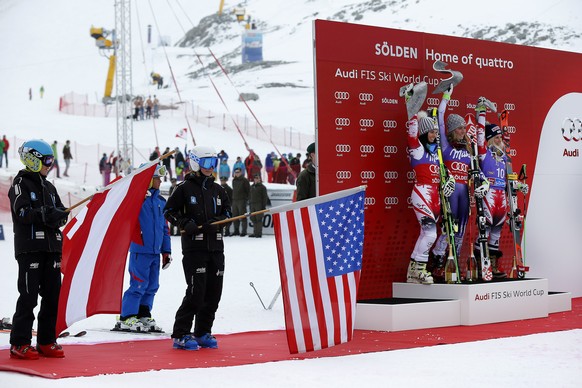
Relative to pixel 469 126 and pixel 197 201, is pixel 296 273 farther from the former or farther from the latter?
pixel 469 126

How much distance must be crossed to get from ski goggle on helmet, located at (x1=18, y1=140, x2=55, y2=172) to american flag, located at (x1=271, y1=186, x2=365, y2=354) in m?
1.75

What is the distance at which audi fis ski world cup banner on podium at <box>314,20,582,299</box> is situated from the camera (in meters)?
9.64

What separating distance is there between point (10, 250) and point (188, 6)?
124504mm

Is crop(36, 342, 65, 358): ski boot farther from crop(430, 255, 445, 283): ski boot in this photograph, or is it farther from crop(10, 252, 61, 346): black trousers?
crop(430, 255, 445, 283): ski boot

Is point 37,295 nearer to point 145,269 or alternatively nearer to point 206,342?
point 206,342

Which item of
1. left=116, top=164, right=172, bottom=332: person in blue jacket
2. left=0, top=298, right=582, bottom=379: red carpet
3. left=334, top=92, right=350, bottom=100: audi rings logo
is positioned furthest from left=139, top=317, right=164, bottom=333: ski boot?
left=334, top=92, right=350, bottom=100: audi rings logo

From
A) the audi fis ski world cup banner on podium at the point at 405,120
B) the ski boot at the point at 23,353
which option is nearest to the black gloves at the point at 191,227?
the ski boot at the point at 23,353

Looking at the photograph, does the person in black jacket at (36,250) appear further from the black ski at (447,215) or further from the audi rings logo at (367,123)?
the black ski at (447,215)

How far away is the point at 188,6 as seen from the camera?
459ft

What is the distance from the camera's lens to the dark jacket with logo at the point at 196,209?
7.93m

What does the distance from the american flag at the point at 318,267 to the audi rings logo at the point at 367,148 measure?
78.7 inches

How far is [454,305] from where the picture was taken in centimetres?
970

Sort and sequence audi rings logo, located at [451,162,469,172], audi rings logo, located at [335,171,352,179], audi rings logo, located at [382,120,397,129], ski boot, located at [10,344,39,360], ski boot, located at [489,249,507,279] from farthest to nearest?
ski boot, located at [489,249,507,279] → audi rings logo, located at [451,162,469,172] → audi rings logo, located at [382,120,397,129] → audi rings logo, located at [335,171,352,179] → ski boot, located at [10,344,39,360]

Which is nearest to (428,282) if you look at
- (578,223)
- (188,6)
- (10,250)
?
(578,223)
